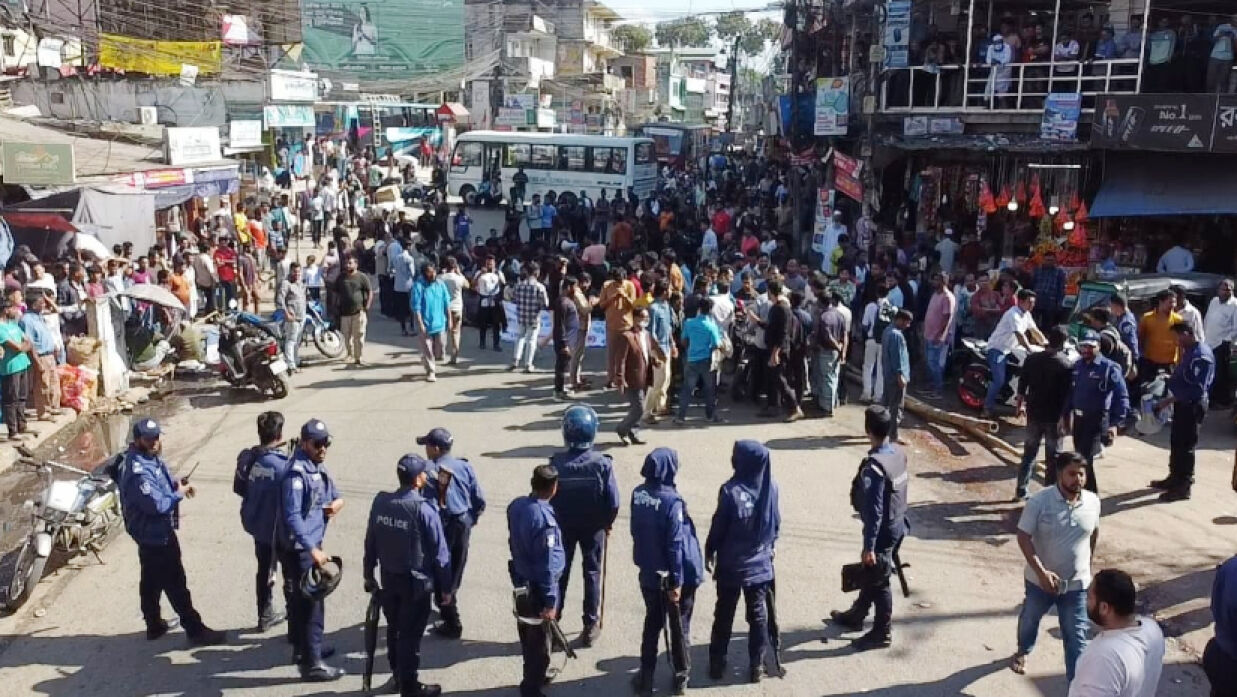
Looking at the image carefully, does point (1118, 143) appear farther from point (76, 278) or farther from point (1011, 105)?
point (76, 278)

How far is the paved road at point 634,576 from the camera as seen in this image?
20.7ft

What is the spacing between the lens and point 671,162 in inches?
1786

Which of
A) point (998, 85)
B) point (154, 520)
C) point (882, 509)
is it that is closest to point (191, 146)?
point (998, 85)

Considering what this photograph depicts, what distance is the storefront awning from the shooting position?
1580 centimetres

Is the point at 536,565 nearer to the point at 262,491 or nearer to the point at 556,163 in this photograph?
the point at 262,491

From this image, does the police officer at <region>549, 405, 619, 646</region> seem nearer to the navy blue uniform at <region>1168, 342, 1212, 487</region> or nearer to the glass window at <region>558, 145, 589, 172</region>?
the navy blue uniform at <region>1168, 342, 1212, 487</region>

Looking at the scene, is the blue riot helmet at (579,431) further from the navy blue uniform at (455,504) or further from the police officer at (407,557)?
the police officer at (407,557)

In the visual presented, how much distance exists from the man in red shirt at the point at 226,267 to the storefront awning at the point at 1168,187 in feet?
47.7

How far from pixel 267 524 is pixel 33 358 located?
664cm

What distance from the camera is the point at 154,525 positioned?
6391 millimetres

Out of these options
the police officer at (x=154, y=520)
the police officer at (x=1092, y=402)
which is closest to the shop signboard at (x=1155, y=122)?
the police officer at (x=1092, y=402)

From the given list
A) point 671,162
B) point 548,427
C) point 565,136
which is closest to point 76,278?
point 548,427

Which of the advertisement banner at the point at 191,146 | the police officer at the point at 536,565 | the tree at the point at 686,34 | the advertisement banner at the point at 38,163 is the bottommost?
the police officer at the point at 536,565

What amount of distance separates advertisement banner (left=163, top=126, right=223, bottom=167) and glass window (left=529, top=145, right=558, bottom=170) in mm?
11862
